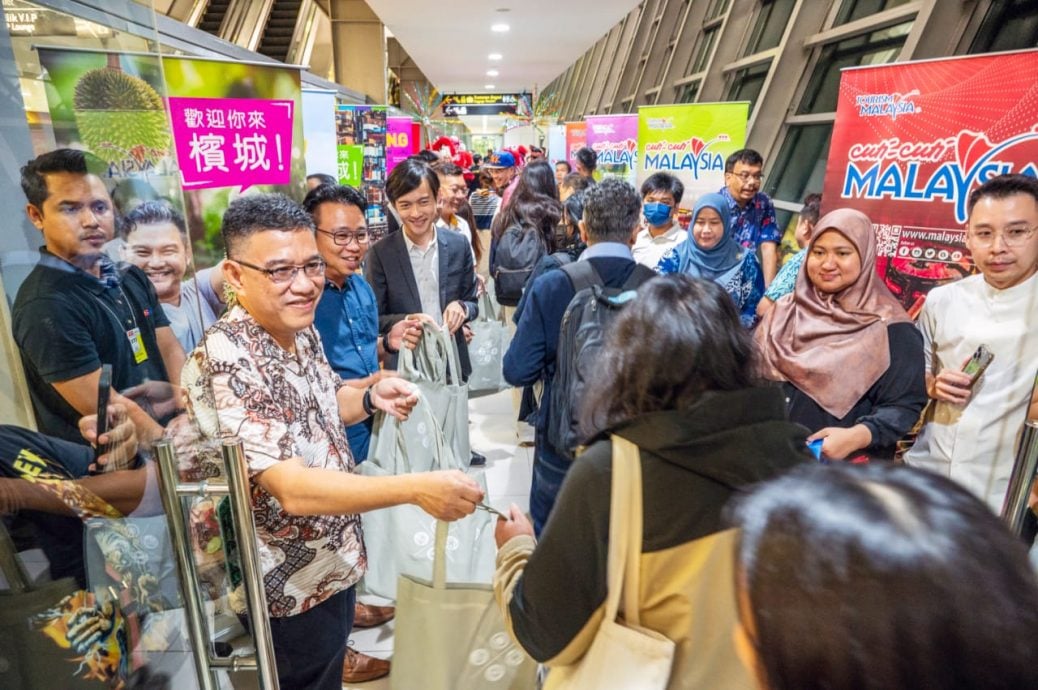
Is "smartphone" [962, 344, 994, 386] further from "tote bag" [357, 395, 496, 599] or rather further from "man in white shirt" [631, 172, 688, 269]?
"man in white shirt" [631, 172, 688, 269]

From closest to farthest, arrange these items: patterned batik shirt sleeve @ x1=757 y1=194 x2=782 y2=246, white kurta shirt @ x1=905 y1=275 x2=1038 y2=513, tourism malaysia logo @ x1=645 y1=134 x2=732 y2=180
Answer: white kurta shirt @ x1=905 y1=275 x2=1038 y2=513 < patterned batik shirt sleeve @ x1=757 y1=194 x2=782 y2=246 < tourism malaysia logo @ x1=645 y1=134 x2=732 y2=180

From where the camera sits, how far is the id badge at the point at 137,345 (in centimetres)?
110

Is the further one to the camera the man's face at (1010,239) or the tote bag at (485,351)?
the tote bag at (485,351)

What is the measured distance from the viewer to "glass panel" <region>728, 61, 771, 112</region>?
23.0 ft

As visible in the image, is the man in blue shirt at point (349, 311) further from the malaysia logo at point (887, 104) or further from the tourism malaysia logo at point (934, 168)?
the malaysia logo at point (887, 104)

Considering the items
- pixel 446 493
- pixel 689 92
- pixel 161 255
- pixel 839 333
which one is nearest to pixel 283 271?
pixel 161 255

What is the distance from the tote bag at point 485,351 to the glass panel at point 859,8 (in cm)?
407

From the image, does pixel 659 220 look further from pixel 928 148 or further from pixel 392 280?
pixel 392 280

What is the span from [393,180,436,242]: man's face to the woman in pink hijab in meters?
1.66

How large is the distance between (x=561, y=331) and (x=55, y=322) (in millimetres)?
1366

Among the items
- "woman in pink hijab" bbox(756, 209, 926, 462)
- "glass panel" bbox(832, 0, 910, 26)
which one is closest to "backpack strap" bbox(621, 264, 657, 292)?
"woman in pink hijab" bbox(756, 209, 926, 462)

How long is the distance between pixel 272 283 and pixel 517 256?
2732 mm

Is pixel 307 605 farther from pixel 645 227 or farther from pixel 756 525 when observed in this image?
pixel 645 227

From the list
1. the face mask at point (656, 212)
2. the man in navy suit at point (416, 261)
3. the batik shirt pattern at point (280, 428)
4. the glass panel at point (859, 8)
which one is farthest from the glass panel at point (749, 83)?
the batik shirt pattern at point (280, 428)
